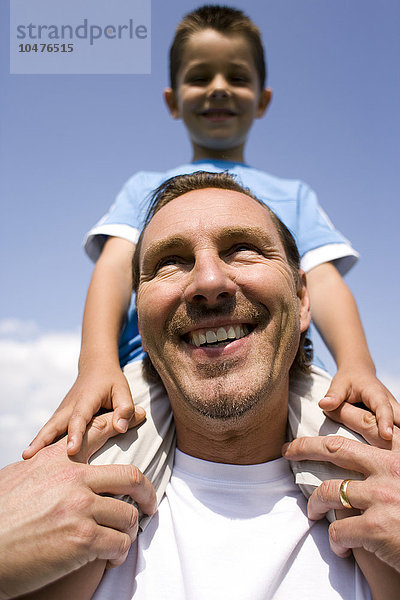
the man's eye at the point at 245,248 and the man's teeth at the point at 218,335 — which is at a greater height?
the man's eye at the point at 245,248

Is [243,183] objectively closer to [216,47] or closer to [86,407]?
[216,47]

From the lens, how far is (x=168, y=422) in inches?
84.2

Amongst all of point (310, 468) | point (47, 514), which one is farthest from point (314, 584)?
point (47, 514)

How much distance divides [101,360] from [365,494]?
126cm

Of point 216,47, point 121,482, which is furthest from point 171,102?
point 121,482

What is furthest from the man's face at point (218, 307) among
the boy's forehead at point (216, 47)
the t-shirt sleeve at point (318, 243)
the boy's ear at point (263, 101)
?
the boy's ear at point (263, 101)

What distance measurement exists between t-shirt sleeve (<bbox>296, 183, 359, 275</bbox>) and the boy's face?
2.21 feet

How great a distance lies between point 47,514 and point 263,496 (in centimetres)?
86

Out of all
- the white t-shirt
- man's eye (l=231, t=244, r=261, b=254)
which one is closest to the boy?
the white t-shirt

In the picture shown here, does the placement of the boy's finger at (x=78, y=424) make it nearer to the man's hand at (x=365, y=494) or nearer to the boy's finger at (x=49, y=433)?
the boy's finger at (x=49, y=433)

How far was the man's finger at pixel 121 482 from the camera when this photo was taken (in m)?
1.63

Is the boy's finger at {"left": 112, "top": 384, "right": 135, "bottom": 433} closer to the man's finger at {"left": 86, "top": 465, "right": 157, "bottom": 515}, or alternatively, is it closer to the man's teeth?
the man's finger at {"left": 86, "top": 465, "right": 157, "bottom": 515}

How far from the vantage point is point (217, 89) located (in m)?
3.13

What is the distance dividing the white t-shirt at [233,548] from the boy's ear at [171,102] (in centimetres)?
257
